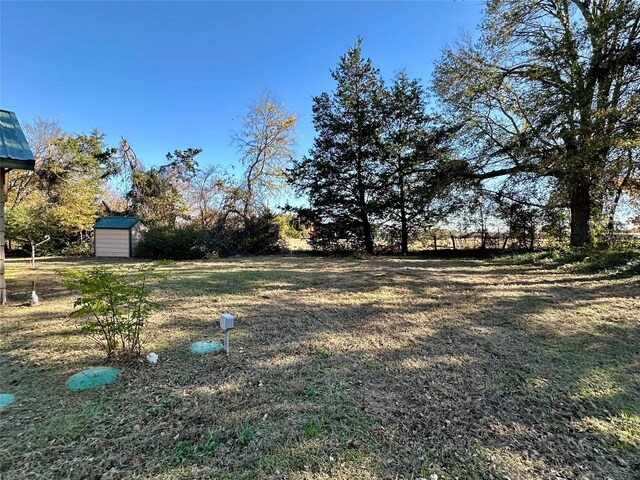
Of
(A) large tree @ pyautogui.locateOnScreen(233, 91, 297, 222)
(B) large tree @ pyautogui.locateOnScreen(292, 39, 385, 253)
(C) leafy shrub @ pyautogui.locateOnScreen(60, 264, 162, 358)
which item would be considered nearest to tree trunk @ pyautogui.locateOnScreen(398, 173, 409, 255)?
(B) large tree @ pyautogui.locateOnScreen(292, 39, 385, 253)

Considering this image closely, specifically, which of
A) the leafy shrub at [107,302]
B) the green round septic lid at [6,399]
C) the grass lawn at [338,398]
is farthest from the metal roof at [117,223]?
the green round septic lid at [6,399]

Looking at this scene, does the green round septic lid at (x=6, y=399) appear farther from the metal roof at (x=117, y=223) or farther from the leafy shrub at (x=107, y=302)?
the metal roof at (x=117, y=223)

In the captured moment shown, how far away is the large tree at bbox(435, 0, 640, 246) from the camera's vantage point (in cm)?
677

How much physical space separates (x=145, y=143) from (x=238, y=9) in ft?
36.9

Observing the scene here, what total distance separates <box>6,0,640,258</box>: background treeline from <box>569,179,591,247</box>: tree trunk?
0.13 ft

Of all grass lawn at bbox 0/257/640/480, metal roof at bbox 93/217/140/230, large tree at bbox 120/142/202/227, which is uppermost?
large tree at bbox 120/142/202/227

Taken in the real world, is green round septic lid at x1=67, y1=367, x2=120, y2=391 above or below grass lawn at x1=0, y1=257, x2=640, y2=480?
above

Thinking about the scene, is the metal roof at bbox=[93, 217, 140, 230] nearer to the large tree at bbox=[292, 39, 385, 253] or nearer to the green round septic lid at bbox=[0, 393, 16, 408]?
the large tree at bbox=[292, 39, 385, 253]

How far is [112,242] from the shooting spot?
12375 mm

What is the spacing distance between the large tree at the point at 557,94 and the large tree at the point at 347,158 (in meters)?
3.15

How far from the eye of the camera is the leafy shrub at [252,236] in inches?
509

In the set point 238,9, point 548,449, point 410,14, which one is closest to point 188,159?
point 238,9

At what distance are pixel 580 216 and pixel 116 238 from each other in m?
17.0

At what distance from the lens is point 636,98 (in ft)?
20.4
